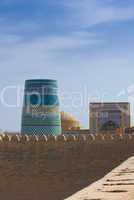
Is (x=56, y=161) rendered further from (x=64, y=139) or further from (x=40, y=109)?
(x=40, y=109)

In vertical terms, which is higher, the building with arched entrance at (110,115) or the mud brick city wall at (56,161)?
the building with arched entrance at (110,115)

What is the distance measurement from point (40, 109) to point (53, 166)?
83.0ft

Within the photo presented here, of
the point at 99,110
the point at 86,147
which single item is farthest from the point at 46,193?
the point at 99,110

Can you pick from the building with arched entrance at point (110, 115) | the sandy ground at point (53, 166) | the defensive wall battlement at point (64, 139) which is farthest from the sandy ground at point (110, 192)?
the building with arched entrance at point (110, 115)

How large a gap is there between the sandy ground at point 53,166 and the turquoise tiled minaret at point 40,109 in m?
23.7

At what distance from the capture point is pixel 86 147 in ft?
86.9

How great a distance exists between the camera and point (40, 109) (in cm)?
5134

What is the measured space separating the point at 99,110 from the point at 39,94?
1417 cm

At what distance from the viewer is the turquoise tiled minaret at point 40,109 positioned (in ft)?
168

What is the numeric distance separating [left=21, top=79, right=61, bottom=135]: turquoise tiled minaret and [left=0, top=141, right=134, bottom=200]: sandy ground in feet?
77.7

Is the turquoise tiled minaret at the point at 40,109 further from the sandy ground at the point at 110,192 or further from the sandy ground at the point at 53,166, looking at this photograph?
the sandy ground at the point at 110,192

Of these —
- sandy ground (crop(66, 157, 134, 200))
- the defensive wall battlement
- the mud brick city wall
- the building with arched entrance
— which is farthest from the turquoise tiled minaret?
sandy ground (crop(66, 157, 134, 200))

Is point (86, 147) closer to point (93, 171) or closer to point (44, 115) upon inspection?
point (93, 171)

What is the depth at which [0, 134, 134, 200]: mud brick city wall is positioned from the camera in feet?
82.7
